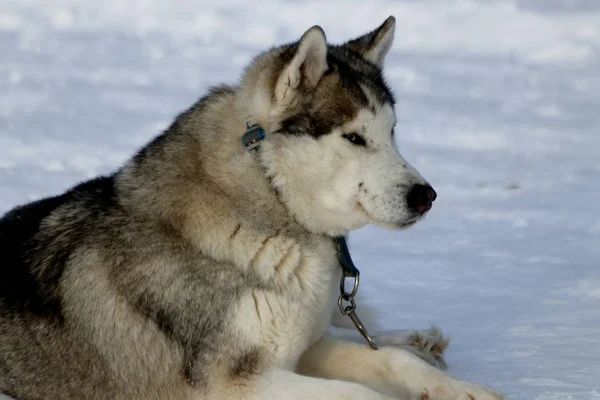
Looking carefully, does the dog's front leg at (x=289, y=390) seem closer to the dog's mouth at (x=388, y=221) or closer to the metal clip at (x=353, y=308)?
the metal clip at (x=353, y=308)

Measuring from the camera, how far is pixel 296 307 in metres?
→ 3.20

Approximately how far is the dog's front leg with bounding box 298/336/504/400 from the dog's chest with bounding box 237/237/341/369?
4.5 inches

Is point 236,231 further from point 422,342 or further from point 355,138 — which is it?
point 422,342

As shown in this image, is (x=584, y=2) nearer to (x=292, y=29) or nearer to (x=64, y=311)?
(x=292, y=29)

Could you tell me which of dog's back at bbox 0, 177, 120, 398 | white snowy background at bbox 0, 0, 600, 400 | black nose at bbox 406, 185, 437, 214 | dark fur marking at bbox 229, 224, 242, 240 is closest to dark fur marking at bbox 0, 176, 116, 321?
dog's back at bbox 0, 177, 120, 398

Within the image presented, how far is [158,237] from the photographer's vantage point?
10.6 ft

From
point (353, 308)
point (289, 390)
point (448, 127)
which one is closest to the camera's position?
point (289, 390)

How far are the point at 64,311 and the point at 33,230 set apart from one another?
15.3 inches

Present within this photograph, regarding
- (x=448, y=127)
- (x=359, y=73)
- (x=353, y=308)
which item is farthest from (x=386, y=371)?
(x=448, y=127)

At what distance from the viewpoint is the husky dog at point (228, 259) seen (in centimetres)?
312

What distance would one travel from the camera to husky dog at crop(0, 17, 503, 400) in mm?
3117

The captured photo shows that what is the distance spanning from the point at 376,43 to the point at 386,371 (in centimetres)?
130

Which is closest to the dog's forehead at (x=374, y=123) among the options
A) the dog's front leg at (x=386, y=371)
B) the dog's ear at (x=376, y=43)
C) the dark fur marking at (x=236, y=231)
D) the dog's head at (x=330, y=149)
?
the dog's head at (x=330, y=149)

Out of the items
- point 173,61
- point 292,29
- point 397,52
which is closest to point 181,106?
point 173,61
